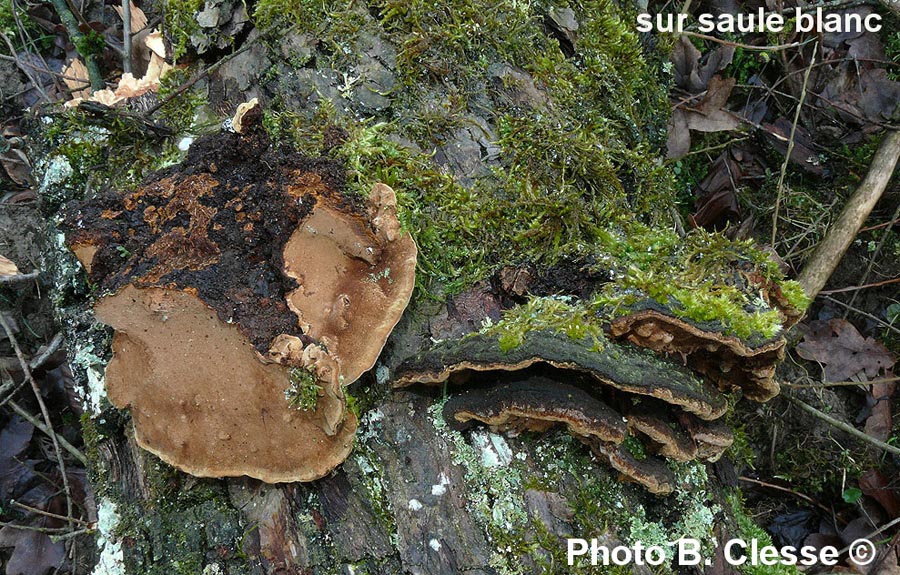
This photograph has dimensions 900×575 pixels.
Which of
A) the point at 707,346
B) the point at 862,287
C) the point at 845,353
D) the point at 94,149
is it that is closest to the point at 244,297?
the point at 94,149

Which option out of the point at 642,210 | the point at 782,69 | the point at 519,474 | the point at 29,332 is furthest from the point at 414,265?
the point at 782,69

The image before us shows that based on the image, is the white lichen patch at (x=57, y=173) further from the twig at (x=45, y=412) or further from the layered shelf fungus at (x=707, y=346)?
the layered shelf fungus at (x=707, y=346)

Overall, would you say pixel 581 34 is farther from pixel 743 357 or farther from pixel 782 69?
pixel 782 69

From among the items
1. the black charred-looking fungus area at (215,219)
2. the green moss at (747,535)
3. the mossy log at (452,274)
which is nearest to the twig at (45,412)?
the mossy log at (452,274)

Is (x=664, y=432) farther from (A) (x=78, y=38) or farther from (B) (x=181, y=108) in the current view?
(A) (x=78, y=38)

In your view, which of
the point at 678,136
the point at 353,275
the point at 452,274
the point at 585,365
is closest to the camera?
the point at 585,365

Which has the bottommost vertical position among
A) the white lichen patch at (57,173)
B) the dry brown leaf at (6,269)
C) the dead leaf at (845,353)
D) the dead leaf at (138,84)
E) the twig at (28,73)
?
the dead leaf at (845,353)

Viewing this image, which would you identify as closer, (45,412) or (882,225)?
(45,412)
